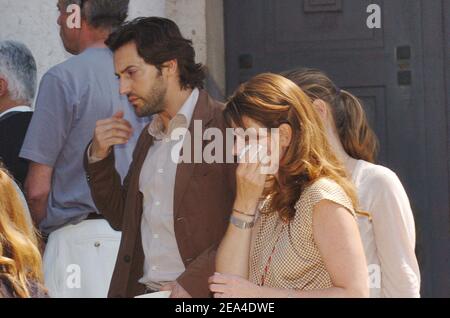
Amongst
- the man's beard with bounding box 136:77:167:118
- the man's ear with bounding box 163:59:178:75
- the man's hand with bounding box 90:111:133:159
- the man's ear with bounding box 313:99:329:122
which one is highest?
the man's ear with bounding box 163:59:178:75

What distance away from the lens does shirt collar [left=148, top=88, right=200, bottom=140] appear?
5109 mm

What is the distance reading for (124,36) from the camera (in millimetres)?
5297

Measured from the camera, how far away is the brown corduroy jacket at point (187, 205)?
4.93 metres

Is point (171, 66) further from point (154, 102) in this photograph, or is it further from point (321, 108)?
point (321, 108)

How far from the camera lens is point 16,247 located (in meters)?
3.98

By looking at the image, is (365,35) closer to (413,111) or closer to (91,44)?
(413,111)

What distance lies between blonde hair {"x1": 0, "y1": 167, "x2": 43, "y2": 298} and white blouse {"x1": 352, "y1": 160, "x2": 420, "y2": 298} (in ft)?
4.31

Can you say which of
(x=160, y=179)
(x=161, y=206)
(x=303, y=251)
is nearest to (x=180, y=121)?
(x=160, y=179)

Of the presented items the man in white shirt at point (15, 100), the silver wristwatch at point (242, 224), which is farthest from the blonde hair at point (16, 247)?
the man in white shirt at point (15, 100)

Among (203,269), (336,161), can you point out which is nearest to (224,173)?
(203,269)

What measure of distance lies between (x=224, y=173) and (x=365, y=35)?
2045 mm

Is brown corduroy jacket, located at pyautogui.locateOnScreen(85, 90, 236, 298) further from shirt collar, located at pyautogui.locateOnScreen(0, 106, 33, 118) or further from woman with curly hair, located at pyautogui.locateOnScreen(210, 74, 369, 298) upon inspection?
shirt collar, located at pyautogui.locateOnScreen(0, 106, 33, 118)

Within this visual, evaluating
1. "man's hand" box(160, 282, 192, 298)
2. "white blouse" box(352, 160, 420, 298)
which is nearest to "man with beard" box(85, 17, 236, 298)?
"man's hand" box(160, 282, 192, 298)
